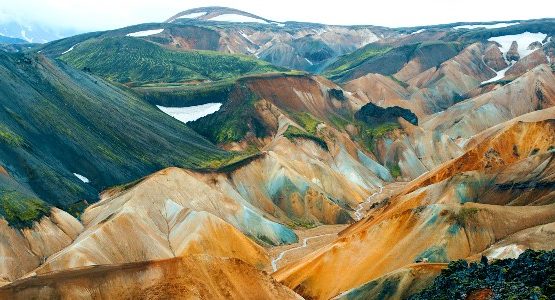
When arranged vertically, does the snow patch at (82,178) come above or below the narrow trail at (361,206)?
above

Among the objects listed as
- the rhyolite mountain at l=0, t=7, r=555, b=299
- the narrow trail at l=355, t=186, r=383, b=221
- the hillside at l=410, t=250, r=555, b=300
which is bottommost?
the narrow trail at l=355, t=186, r=383, b=221

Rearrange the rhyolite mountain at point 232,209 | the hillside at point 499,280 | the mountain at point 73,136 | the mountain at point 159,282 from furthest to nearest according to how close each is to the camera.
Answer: the mountain at point 73,136
the rhyolite mountain at point 232,209
the mountain at point 159,282
the hillside at point 499,280

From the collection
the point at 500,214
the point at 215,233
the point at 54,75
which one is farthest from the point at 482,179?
the point at 54,75

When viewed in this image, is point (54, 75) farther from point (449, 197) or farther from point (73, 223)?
point (449, 197)

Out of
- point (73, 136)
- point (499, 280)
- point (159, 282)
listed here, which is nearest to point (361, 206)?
point (73, 136)

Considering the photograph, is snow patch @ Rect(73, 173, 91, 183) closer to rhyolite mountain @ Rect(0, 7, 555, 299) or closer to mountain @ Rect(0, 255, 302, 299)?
rhyolite mountain @ Rect(0, 7, 555, 299)

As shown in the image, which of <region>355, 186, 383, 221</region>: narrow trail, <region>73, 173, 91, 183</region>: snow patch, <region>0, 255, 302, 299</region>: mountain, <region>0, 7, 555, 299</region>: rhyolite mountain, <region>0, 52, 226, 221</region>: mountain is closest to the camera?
<region>0, 255, 302, 299</region>: mountain

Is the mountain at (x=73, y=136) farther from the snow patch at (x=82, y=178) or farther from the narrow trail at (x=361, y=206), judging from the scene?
the narrow trail at (x=361, y=206)

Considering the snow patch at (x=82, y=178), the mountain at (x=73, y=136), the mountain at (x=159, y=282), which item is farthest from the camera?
the snow patch at (x=82, y=178)

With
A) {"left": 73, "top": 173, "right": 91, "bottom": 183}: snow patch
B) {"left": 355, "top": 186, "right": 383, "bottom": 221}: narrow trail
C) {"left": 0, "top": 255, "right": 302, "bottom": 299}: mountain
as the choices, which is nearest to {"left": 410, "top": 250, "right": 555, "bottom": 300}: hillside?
{"left": 0, "top": 255, "right": 302, "bottom": 299}: mountain

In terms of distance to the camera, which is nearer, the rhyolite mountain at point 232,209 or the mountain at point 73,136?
the rhyolite mountain at point 232,209

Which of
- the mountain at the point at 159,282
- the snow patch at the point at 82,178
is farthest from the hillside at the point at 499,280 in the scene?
the snow patch at the point at 82,178

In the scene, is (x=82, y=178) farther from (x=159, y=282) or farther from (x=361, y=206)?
(x=159, y=282)

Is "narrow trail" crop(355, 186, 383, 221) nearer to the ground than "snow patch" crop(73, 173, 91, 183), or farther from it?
nearer to the ground
